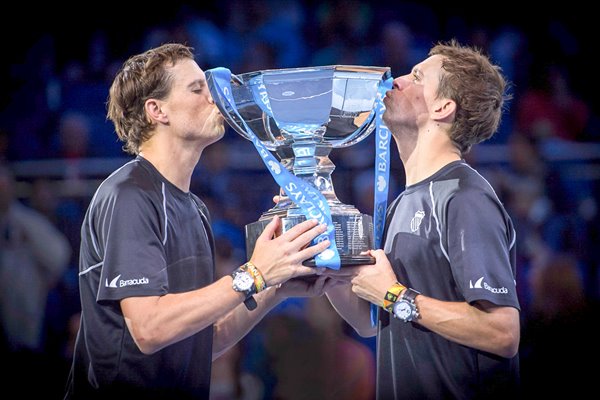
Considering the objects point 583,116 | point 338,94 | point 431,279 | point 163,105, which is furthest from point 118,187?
point 583,116

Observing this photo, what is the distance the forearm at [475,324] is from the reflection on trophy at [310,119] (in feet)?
0.89

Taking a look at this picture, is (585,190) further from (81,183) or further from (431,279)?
(81,183)

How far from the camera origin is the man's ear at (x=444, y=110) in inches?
119

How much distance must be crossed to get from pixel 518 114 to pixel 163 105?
8.29ft

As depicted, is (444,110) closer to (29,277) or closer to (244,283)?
(244,283)

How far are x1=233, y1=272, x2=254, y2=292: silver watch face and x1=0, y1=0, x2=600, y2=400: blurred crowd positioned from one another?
183 centimetres

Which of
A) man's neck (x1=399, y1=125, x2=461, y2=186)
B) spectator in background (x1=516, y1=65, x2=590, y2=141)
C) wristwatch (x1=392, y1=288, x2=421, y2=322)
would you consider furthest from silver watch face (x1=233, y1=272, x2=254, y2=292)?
spectator in background (x1=516, y1=65, x2=590, y2=141)

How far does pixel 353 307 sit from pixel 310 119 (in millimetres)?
793

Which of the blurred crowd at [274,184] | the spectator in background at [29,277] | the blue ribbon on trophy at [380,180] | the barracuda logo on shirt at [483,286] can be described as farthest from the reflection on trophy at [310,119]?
the spectator in background at [29,277]

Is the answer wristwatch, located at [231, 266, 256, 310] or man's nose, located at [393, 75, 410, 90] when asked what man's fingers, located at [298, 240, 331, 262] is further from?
man's nose, located at [393, 75, 410, 90]

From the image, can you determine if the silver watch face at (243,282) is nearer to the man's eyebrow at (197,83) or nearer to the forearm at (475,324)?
the forearm at (475,324)

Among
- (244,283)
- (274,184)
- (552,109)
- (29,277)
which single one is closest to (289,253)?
(244,283)

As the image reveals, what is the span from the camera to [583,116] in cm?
510

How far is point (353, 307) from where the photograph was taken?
3.21 m
